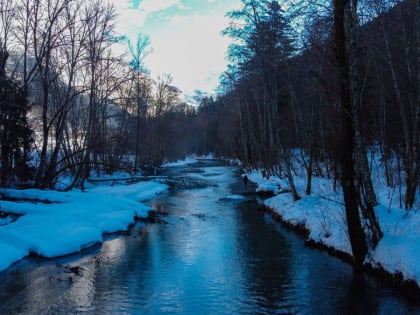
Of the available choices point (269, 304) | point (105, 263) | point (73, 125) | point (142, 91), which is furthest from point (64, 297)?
point (142, 91)

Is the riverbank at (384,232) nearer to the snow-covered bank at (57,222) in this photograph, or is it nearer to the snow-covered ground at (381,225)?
A: the snow-covered ground at (381,225)

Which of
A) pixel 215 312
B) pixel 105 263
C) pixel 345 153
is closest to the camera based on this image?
pixel 215 312

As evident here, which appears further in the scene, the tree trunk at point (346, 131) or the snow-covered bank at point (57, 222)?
the snow-covered bank at point (57, 222)

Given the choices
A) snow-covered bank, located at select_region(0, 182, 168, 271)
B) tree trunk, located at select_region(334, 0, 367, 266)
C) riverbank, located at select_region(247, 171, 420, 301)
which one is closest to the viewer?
riverbank, located at select_region(247, 171, 420, 301)

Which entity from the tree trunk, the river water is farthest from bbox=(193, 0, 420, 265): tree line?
the river water

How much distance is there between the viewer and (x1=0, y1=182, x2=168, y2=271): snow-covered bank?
984cm

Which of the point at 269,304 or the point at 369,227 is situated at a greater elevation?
the point at 369,227

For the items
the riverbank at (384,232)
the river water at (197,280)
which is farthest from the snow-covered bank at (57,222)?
the riverbank at (384,232)

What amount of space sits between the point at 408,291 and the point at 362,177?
2641 millimetres

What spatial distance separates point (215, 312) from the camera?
6430 mm

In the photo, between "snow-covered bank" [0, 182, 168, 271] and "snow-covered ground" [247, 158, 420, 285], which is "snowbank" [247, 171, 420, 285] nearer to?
"snow-covered ground" [247, 158, 420, 285]

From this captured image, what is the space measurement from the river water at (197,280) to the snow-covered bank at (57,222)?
479mm

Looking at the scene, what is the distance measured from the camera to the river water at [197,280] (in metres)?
6.60

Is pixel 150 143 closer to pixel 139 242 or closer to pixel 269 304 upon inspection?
pixel 139 242
